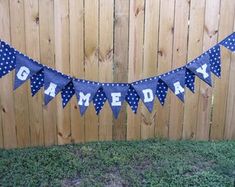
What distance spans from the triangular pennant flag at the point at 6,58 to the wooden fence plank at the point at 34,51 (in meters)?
0.58

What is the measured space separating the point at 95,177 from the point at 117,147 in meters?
0.58

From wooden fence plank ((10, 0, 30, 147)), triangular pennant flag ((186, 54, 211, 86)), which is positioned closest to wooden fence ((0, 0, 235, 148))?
wooden fence plank ((10, 0, 30, 147))

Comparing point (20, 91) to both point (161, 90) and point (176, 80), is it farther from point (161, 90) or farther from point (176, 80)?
point (176, 80)

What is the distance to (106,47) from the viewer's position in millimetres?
3695

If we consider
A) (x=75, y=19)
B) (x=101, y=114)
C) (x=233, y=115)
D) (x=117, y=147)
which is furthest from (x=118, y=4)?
(x=233, y=115)

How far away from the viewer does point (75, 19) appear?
11.7 feet

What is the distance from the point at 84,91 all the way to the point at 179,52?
117 centimetres

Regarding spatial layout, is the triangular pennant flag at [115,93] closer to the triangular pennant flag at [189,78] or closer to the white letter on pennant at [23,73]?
the triangular pennant flag at [189,78]

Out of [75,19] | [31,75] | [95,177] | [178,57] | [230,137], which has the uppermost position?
[75,19]

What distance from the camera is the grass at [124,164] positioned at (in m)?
3.28

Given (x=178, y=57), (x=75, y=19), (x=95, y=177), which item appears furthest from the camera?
(x=178, y=57)

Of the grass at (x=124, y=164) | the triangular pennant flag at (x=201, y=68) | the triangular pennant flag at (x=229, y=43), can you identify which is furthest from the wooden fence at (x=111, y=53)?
the triangular pennant flag at (x=201, y=68)

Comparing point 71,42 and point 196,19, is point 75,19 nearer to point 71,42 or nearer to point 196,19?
Result: point 71,42

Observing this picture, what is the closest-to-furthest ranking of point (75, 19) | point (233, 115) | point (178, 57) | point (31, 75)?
point (31, 75) < point (75, 19) < point (178, 57) < point (233, 115)
